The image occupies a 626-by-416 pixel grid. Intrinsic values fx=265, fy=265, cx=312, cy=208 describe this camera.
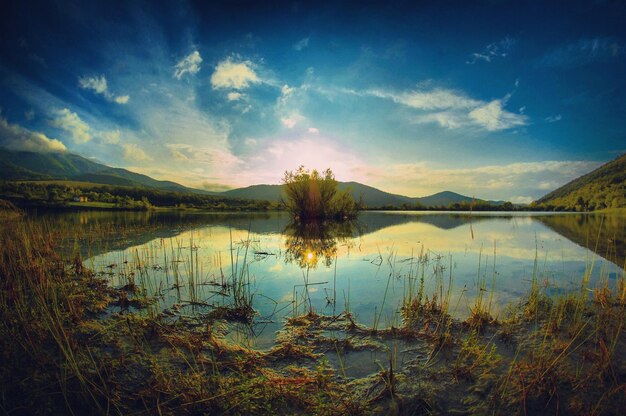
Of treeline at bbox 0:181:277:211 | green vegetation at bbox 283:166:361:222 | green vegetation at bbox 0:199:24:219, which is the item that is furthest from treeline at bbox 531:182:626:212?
green vegetation at bbox 0:199:24:219

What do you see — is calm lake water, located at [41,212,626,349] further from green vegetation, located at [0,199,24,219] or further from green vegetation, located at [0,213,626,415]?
green vegetation, located at [0,199,24,219]

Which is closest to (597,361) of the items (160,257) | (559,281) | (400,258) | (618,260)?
(559,281)

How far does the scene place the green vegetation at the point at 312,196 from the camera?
3209cm

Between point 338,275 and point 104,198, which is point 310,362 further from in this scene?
point 104,198

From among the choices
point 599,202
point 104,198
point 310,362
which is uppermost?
point 599,202

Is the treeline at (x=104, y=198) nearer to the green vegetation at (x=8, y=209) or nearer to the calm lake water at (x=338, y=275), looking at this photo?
the green vegetation at (x=8, y=209)

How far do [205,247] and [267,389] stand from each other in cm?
1099

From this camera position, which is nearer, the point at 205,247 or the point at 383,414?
the point at 383,414

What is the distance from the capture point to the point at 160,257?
10156 millimetres

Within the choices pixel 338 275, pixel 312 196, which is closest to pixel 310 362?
pixel 338 275

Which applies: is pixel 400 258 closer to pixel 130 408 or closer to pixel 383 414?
pixel 383 414

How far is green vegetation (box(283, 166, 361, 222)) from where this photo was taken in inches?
1264

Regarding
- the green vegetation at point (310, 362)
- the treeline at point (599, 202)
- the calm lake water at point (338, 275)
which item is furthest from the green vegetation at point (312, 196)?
the treeline at point (599, 202)

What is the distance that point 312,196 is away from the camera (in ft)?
108
